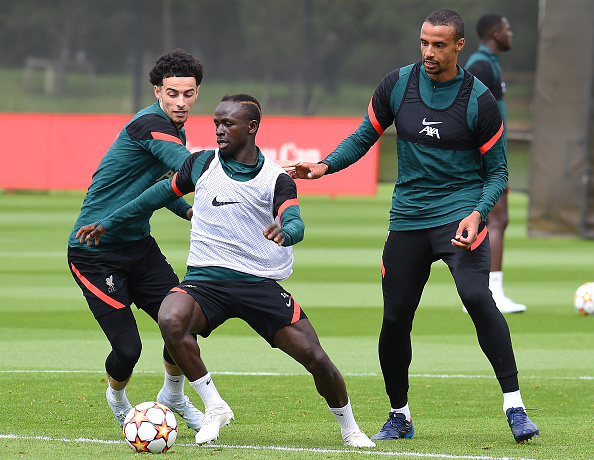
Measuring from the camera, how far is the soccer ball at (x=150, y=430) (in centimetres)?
566

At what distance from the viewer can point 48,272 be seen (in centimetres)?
1473

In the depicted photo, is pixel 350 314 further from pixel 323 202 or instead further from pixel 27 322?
pixel 323 202

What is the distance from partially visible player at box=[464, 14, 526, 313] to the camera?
10773 mm

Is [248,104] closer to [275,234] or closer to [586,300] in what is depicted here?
[275,234]

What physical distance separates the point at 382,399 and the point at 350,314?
13.1 ft

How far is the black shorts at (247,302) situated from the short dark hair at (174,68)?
138cm

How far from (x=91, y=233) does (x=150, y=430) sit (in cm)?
121

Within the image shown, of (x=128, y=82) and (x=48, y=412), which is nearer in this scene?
(x=48, y=412)

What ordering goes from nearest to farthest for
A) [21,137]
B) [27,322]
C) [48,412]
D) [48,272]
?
1. [48,412]
2. [27,322]
3. [48,272]
4. [21,137]

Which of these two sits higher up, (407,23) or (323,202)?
(407,23)

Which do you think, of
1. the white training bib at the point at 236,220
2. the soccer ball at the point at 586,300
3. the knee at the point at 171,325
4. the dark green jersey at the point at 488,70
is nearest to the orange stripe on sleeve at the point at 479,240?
the white training bib at the point at 236,220

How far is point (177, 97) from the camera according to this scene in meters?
6.57

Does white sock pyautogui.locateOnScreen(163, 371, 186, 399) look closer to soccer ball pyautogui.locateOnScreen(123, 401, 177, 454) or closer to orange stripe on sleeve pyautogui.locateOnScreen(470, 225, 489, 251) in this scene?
soccer ball pyautogui.locateOnScreen(123, 401, 177, 454)

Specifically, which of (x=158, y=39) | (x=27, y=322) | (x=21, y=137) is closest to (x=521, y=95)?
(x=158, y=39)
